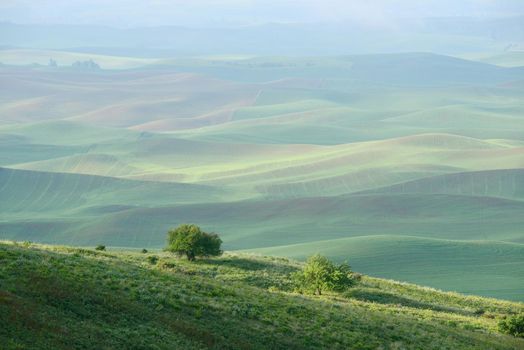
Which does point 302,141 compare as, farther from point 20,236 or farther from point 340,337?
point 340,337

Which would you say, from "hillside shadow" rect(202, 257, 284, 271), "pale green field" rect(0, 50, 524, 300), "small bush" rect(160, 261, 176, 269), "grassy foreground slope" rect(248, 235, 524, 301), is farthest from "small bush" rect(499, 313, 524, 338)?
Answer: "grassy foreground slope" rect(248, 235, 524, 301)

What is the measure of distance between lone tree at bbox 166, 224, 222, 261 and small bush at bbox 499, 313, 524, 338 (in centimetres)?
1442

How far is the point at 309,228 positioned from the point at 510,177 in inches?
1448

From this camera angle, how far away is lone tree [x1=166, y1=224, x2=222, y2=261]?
1639 inches

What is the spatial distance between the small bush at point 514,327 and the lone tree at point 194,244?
14.4 metres

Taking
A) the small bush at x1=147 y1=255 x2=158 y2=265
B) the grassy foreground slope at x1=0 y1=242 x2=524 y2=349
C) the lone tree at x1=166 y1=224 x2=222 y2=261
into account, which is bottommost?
the grassy foreground slope at x1=0 y1=242 x2=524 y2=349

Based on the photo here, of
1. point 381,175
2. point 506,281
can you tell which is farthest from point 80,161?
point 506,281

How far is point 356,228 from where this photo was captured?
91.4m

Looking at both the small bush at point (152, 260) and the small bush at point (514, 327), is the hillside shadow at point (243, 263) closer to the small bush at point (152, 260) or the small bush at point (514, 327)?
the small bush at point (152, 260)

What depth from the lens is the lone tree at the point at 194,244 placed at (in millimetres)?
41625

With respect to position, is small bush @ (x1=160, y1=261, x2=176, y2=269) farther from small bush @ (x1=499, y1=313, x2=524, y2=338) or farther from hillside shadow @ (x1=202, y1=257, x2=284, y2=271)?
small bush @ (x1=499, y1=313, x2=524, y2=338)

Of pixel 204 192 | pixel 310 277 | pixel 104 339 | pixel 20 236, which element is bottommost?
pixel 104 339

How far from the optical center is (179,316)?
23406 mm

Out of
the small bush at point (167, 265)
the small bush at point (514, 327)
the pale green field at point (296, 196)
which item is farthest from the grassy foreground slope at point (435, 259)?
the small bush at point (514, 327)
